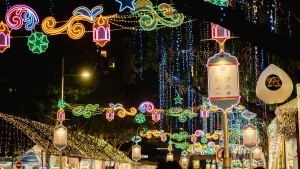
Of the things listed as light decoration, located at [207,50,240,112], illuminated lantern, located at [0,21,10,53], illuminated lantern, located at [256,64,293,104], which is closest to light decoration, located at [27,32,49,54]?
illuminated lantern, located at [0,21,10,53]

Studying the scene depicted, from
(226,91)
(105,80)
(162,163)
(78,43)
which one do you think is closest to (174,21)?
(226,91)

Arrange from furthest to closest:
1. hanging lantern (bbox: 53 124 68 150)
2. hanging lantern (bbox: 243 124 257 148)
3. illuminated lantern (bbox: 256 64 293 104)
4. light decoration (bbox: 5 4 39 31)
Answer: hanging lantern (bbox: 53 124 68 150) → hanging lantern (bbox: 243 124 257 148) → light decoration (bbox: 5 4 39 31) → illuminated lantern (bbox: 256 64 293 104)

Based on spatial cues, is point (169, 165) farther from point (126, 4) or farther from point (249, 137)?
point (249, 137)

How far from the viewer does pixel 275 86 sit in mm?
10875

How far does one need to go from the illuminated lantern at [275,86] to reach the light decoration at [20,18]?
19.8ft

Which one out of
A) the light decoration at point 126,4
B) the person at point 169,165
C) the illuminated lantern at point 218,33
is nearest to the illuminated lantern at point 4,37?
the light decoration at point 126,4

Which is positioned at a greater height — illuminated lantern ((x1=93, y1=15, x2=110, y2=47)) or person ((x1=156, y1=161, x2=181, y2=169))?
illuminated lantern ((x1=93, y1=15, x2=110, y2=47))

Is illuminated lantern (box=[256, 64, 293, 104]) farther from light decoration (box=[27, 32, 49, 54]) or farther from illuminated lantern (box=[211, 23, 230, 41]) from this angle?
light decoration (box=[27, 32, 49, 54])

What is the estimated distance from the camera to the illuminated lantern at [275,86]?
424 inches

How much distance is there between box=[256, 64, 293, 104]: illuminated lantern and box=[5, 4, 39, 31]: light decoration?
6.02 m

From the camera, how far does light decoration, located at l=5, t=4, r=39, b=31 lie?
1369 centimetres

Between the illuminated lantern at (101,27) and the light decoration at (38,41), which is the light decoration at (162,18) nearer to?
the illuminated lantern at (101,27)

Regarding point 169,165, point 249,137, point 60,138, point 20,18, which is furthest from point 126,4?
point 60,138

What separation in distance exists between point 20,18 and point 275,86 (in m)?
6.68
